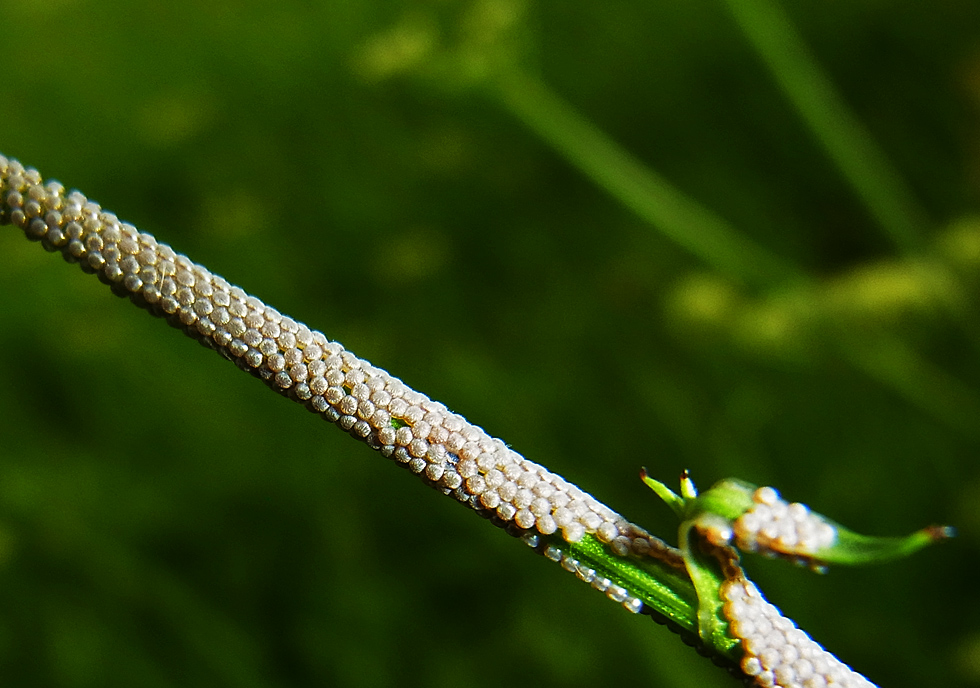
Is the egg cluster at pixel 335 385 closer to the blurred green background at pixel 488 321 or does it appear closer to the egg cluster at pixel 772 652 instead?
the egg cluster at pixel 772 652

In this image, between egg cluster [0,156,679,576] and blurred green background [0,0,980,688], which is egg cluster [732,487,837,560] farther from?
blurred green background [0,0,980,688]

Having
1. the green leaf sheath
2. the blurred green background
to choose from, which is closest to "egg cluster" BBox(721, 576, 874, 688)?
the green leaf sheath

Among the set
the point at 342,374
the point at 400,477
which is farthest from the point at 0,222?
the point at 400,477

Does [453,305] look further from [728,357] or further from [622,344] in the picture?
[728,357]

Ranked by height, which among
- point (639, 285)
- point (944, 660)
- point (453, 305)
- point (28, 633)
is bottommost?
point (28, 633)

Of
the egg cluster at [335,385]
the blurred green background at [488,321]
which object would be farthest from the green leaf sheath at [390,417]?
the blurred green background at [488,321]

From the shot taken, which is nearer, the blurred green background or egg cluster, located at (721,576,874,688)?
egg cluster, located at (721,576,874,688)

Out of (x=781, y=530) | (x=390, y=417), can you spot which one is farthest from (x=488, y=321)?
(x=781, y=530)

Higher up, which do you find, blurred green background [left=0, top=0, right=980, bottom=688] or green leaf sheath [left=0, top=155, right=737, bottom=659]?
blurred green background [left=0, top=0, right=980, bottom=688]
